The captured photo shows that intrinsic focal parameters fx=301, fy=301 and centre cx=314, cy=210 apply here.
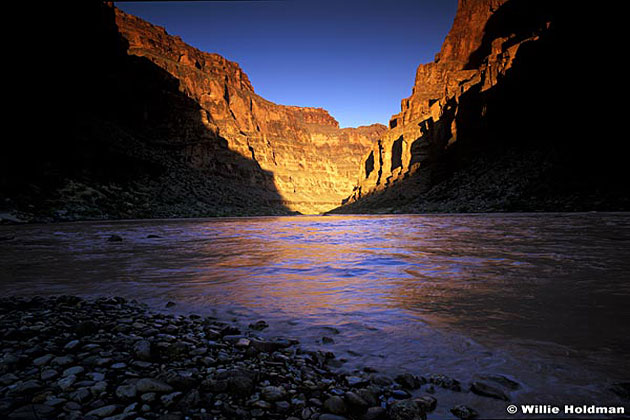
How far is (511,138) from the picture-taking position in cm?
5153

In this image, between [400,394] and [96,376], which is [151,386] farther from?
[400,394]

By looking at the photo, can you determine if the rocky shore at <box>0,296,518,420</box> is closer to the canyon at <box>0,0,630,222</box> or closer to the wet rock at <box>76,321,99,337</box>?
the wet rock at <box>76,321,99,337</box>

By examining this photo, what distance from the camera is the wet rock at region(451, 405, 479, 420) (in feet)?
5.63

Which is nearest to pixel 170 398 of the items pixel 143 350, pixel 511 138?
pixel 143 350

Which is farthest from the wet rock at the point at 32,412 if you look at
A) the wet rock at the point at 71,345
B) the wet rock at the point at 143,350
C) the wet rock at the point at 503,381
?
the wet rock at the point at 503,381

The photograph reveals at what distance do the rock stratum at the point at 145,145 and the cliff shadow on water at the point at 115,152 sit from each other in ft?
0.66

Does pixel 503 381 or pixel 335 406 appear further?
pixel 503 381

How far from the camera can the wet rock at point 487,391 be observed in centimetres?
187

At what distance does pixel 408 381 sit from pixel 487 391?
0.48 metres

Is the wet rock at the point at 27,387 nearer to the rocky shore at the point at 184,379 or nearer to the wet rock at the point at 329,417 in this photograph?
the rocky shore at the point at 184,379

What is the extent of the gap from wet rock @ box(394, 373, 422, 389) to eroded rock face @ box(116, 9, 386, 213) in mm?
88083

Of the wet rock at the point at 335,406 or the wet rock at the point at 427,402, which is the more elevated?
the wet rock at the point at 427,402

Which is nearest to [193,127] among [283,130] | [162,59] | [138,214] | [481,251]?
[162,59]

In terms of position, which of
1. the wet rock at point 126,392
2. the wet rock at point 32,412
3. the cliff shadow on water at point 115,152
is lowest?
the wet rock at point 126,392
